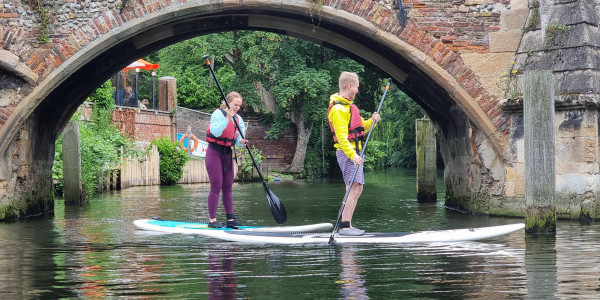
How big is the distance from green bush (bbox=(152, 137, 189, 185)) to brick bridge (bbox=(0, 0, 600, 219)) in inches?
552

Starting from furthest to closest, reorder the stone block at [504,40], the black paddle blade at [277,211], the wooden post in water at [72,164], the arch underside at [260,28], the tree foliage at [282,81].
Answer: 1. the tree foliage at [282,81]
2. the wooden post in water at [72,164]
3. the arch underside at [260,28]
4. the stone block at [504,40]
5. the black paddle blade at [277,211]

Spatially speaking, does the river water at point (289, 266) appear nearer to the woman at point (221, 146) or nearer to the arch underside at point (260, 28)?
the woman at point (221, 146)

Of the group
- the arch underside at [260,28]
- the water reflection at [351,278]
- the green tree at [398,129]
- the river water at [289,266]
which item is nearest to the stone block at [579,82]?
the river water at [289,266]

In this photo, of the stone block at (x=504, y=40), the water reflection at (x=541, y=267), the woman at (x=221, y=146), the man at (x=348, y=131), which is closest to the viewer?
the water reflection at (x=541, y=267)

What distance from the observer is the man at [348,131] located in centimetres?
914

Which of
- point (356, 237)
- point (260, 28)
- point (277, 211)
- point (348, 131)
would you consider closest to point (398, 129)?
point (260, 28)

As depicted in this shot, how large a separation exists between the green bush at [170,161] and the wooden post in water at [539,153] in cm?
1844

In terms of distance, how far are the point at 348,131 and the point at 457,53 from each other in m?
3.67

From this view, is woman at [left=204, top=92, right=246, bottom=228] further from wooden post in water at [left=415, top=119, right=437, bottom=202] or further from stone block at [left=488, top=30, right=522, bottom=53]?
wooden post in water at [left=415, top=119, right=437, bottom=202]

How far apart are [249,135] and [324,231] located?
81.0 ft

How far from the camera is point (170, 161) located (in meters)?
27.4

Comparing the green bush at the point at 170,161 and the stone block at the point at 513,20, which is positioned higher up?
the stone block at the point at 513,20

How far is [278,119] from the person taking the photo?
113ft

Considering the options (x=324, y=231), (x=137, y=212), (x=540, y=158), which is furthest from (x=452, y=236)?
(x=137, y=212)
